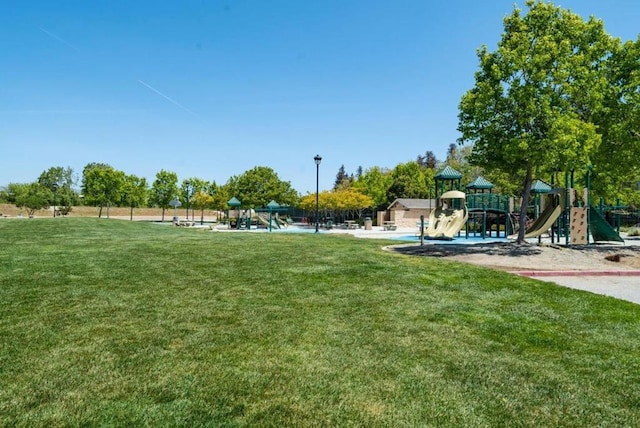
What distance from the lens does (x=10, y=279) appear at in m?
8.76

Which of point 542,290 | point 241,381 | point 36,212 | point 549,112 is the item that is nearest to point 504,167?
point 549,112

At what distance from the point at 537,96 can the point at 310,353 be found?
1501 centimetres

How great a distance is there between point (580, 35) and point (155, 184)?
208 feet

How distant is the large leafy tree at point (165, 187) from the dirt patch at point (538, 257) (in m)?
59.0

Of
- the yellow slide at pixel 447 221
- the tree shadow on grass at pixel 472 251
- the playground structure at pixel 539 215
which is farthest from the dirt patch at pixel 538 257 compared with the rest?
the yellow slide at pixel 447 221

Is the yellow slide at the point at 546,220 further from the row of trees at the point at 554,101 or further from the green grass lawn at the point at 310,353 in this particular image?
the green grass lawn at the point at 310,353

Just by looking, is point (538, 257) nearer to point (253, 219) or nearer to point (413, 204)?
point (253, 219)

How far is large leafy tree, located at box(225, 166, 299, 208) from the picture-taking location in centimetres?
6272

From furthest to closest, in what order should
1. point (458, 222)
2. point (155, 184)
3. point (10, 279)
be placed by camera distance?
1. point (155, 184)
2. point (458, 222)
3. point (10, 279)

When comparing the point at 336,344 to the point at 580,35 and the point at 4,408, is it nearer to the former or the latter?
the point at 4,408

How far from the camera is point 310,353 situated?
189 inches

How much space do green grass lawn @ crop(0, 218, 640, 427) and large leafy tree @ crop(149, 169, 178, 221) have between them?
63.3m

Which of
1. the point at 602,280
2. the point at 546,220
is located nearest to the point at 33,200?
the point at 546,220

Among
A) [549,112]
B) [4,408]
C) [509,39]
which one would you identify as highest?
[509,39]
